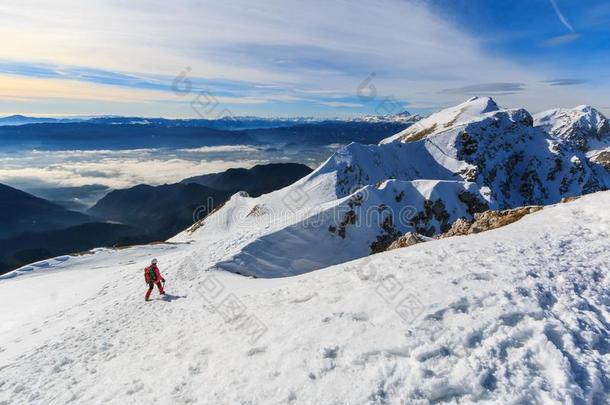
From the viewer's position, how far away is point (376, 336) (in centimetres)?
1102

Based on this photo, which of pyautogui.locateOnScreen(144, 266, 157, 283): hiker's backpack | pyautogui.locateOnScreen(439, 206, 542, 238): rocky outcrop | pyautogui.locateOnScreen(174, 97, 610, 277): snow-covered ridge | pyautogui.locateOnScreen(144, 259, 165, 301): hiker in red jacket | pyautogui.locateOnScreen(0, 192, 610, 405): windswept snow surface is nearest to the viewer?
pyautogui.locateOnScreen(0, 192, 610, 405): windswept snow surface

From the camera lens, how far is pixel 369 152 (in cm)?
12112

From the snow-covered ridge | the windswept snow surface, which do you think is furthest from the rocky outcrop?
the snow-covered ridge

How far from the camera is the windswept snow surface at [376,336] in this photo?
902cm

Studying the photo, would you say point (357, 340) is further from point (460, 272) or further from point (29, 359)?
point (29, 359)

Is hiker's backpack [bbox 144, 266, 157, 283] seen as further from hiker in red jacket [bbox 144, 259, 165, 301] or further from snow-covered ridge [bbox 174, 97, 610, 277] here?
snow-covered ridge [bbox 174, 97, 610, 277]

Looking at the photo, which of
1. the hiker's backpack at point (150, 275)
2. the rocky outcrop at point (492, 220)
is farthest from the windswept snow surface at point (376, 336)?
the rocky outcrop at point (492, 220)

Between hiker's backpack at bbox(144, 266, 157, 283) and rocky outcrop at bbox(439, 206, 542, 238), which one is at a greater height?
hiker's backpack at bbox(144, 266, 157, 283)

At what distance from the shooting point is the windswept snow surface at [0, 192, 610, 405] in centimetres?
902

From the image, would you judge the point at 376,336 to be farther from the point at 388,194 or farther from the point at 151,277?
the point at 388,194

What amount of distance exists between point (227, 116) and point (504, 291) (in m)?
25.1

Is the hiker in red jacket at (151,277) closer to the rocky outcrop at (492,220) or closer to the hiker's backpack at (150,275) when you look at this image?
the hiker's backpack at (150,275)

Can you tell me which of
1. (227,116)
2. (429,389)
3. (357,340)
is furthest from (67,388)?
(227,116)

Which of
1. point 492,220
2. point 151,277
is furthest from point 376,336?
point 492,220
